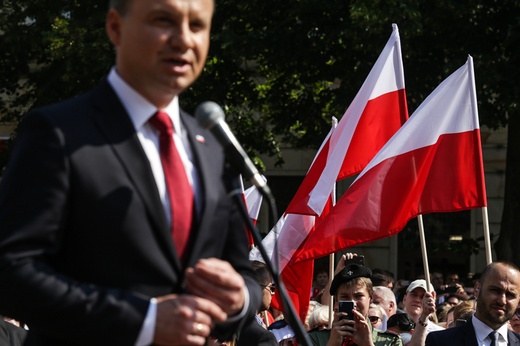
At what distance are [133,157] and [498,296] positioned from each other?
5.28 meters

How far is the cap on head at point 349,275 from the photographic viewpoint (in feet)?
27.1

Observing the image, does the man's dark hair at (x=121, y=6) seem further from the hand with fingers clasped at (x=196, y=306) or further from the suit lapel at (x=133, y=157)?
the hand with fingers clasped at (x=196, y=306)

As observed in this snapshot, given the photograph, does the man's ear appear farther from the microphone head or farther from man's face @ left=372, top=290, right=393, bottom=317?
man's face @ left=372, top=290, right=393, bottom=317

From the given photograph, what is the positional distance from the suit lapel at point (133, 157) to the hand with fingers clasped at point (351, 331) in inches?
192

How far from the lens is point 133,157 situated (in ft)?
9.11

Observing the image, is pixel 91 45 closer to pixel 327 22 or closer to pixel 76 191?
pixel 327 22

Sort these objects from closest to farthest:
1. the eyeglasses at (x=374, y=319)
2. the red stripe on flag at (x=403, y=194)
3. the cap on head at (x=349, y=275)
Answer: the cap on head at (x=349, y=275), the red stripe on flag at (x=403, y=194), the eyeglasses at (x=374, y=319)

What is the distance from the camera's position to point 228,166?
2.98 meters

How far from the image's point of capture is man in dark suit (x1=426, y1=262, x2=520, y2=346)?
7.52 metres

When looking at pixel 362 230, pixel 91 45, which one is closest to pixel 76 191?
pixel 362 230

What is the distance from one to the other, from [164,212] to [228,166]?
288 millimetres

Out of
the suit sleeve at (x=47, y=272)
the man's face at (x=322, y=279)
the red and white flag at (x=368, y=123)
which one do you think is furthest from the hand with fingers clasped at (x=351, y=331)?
the man's face at (x=322, y=279)

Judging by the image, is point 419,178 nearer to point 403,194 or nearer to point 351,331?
point 403,194

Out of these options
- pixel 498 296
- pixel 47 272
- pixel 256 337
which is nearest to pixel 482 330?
pixel 498 296
